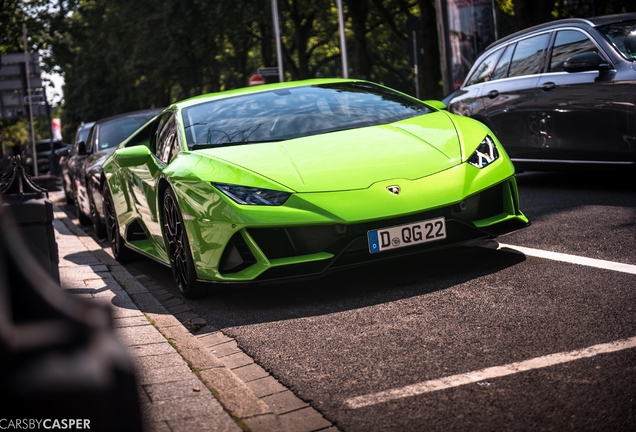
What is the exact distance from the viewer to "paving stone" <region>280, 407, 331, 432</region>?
3.15 meters

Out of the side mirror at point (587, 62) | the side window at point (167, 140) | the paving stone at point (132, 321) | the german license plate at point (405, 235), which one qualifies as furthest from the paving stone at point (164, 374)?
the side mirror at point (587, 62)

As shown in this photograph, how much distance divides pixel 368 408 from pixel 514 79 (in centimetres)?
659

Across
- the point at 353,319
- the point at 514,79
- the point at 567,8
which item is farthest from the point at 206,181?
the point at 567,8

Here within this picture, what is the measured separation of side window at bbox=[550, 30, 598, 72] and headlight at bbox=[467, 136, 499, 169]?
2981 millimetres

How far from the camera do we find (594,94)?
7.88m

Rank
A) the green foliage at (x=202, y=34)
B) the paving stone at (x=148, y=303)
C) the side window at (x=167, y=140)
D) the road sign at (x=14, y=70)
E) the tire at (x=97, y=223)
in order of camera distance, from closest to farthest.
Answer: the paving stone at (x=148, y=303)
the side window at (x=167, y=140)
the tire at (x=97, y=223)
the road sign at (x=14, y=70)
the green foliage at (x=202, y=34)

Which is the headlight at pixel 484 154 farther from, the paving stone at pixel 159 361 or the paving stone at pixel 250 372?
the paving stone at pixel 159 361

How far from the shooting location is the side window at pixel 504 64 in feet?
31.2

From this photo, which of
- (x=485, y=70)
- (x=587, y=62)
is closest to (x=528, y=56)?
(x=485, y=70)

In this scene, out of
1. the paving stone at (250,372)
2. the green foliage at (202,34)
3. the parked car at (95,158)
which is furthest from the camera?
the green foliage at (202,34)

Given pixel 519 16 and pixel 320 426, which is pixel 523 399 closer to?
pixel 320 426

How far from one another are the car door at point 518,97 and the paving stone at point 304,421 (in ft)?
19.6

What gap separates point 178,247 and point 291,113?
4.04ft

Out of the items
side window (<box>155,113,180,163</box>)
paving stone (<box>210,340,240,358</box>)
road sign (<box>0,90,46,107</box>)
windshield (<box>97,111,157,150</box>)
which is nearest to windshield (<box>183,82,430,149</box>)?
side window (<box>155,113,180,163</box>)
